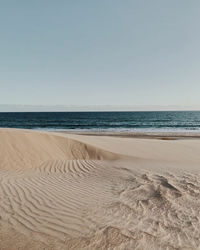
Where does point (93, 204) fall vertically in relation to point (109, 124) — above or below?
above

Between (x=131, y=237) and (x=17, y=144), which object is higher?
(x=17, y=144)

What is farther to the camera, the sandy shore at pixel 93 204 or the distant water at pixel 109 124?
the distant water at pixel 109 124

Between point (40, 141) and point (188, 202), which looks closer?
point (188, 202)

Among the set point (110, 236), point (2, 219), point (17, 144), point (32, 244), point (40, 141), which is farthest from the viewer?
point (40, 141)

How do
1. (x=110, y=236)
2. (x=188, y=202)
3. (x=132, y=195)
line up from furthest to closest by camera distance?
(x=132, y=195) < (x=188, y=202) < (x=110, y=236)

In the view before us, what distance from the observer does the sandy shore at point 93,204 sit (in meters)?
3.37

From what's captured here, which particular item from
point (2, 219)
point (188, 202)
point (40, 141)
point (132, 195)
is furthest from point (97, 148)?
point (2, 219)

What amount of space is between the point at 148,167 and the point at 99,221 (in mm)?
4861

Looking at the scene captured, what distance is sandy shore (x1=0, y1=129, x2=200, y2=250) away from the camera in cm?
337

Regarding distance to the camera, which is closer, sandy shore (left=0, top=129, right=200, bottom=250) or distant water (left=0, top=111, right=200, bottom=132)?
sandy shore (left=0, top=129, right=200, bottom=250)

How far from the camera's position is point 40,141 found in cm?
1097

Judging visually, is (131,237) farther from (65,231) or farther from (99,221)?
(65,231)

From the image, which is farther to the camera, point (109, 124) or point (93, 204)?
point (109, 124)

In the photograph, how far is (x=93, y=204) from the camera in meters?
4.74
